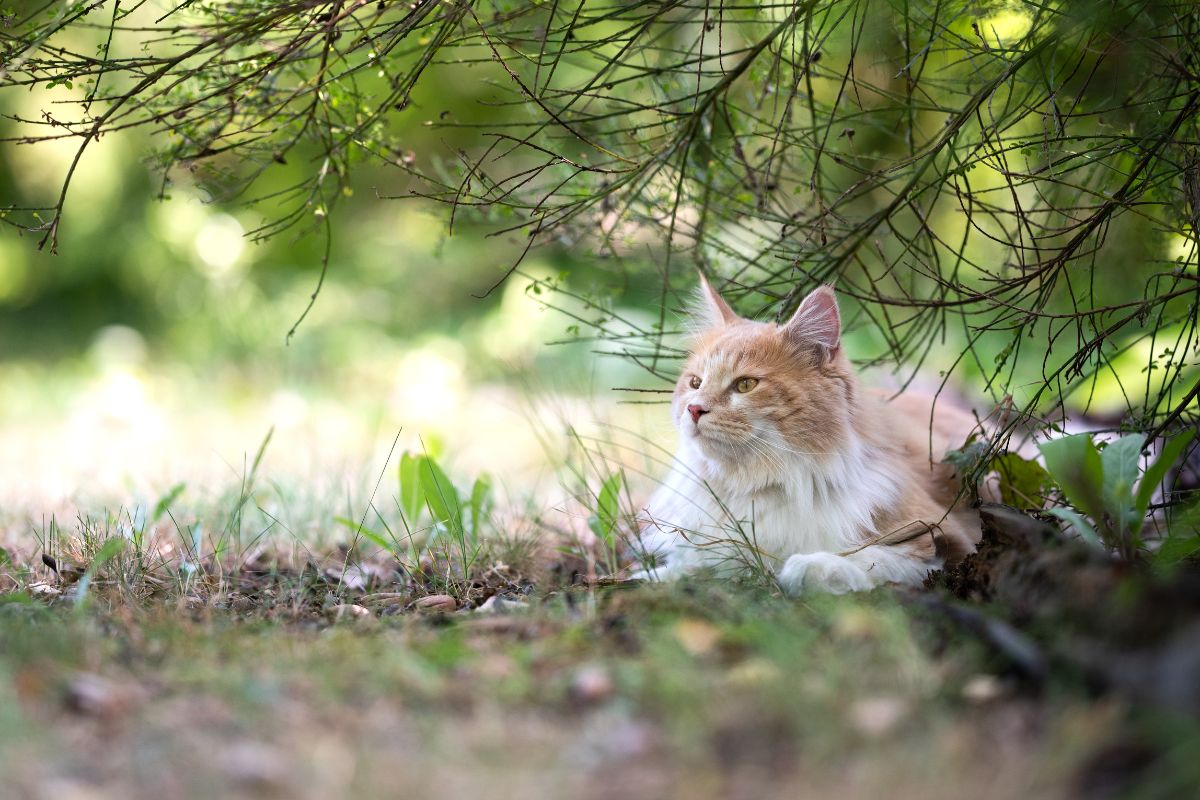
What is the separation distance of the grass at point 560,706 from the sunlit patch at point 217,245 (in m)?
5.60

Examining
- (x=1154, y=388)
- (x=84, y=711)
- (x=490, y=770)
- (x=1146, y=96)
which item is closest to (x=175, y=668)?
(x=84, y=711)

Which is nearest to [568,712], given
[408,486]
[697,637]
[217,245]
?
[697,637]

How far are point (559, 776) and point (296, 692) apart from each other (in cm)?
50

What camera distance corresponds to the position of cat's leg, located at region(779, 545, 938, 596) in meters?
2.21

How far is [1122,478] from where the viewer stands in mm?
2156

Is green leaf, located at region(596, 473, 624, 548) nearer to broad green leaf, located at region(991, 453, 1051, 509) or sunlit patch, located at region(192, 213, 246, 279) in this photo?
broad green leaf, located at region(991, 453, 1051, 509)

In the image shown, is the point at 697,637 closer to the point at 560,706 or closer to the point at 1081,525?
the point at 560,706

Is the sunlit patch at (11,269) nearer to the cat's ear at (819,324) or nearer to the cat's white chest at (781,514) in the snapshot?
the cat's white chest at (781,514)

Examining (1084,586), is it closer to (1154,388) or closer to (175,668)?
(175,668)

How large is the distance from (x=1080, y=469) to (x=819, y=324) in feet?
2.26

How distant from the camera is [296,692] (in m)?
1.57

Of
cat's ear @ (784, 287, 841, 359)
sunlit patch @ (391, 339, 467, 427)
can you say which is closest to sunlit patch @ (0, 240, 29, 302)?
sunlit patch @ (391, 339, 467, 427)

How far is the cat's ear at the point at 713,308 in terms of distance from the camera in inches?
110

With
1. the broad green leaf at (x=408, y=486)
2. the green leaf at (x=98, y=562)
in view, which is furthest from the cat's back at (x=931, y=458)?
the green leaf at (x=98, y=562)
